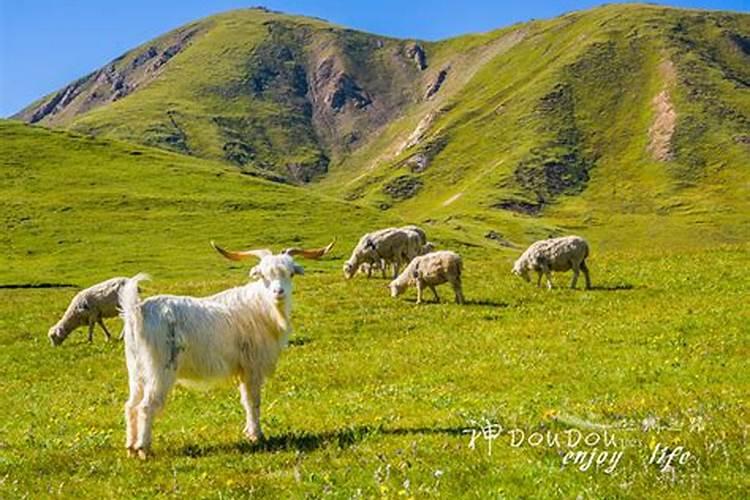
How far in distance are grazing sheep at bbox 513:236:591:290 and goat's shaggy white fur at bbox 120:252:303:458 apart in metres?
21.7

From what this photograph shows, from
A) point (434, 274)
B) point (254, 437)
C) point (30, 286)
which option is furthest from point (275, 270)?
point (30, 286)

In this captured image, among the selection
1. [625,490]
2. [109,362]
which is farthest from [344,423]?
[109,362]

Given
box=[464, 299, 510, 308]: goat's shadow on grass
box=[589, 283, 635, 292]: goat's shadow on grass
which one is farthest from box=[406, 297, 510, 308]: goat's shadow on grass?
box=[589, 283, 635, 292]: goat's shadow on grass

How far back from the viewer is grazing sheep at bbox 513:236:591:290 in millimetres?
33656

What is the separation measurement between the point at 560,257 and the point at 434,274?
19.3 feet

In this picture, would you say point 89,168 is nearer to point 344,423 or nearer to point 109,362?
point 109,362

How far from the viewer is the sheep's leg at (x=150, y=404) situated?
484 inches

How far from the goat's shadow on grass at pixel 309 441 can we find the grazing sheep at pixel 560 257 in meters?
21.8

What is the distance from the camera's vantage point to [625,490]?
861cm

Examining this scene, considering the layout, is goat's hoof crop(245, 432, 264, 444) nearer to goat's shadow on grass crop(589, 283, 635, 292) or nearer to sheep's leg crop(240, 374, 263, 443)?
sheep's leg crop(240, 374, 263, 443)

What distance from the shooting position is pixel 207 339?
13.3 m

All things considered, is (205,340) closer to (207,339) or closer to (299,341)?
(207,339)

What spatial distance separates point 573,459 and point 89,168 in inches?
5052

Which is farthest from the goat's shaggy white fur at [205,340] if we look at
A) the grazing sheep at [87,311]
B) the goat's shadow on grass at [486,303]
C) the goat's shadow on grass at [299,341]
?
the grazing sheep at [87,311]
